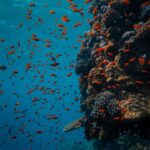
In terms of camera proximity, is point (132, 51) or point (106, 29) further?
point (106, 29)

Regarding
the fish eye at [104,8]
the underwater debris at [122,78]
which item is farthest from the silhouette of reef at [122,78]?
the fish eye at [104,8]

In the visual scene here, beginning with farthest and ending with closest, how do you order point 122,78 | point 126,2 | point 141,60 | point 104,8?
1. point 104,8
2. point 126,2
3. point 122,78
4. point 141,60

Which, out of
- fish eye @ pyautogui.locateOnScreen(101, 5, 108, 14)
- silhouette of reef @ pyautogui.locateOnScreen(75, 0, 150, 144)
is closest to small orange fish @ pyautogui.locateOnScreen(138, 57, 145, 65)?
silhouette of reef @ pyautogui.locateOnScreen(75, 0, 150, 144)

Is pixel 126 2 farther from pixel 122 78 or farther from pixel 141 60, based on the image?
pixel 122 78

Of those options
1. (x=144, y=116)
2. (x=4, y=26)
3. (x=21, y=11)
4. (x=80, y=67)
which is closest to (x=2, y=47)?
(x=4, y=26)

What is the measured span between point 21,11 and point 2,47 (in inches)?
512

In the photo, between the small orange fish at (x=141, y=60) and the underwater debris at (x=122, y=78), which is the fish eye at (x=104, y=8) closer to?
the underwater debris at (x=122, y=78)

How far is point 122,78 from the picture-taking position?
867 centimetres

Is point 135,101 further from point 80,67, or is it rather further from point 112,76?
point 80,67

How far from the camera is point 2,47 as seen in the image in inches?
1646

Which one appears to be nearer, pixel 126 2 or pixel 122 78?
pixel 122 78

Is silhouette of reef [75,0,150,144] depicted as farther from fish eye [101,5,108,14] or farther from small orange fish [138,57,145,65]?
fish eye [101,5,108,14]

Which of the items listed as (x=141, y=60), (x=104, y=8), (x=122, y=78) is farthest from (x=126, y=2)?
(x=122, y=78)

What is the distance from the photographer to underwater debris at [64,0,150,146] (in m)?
8.19
